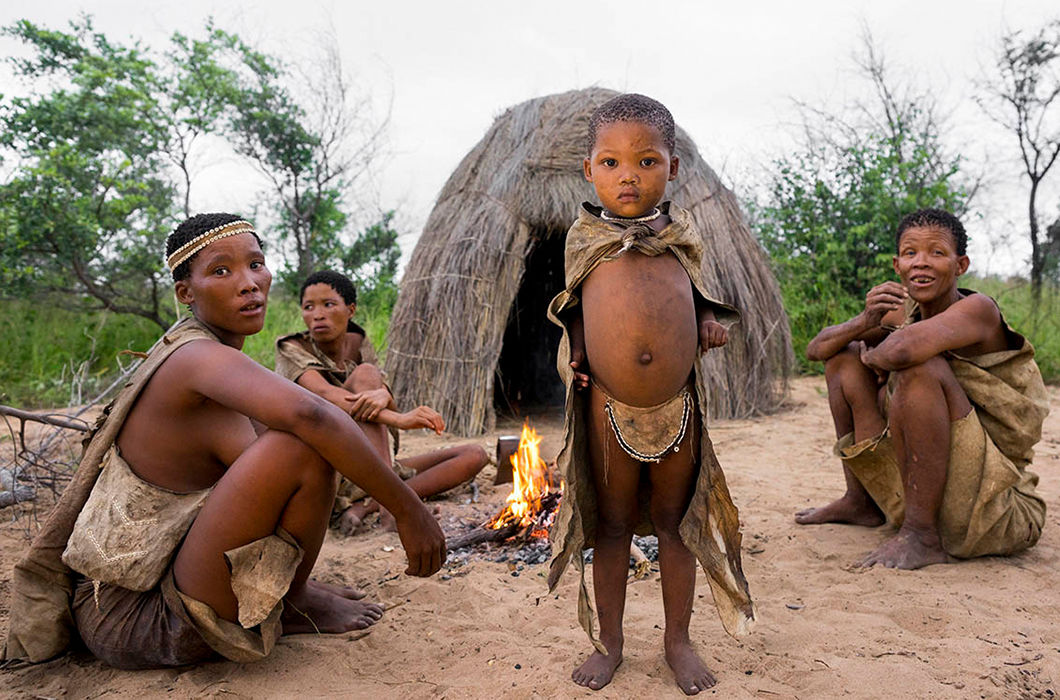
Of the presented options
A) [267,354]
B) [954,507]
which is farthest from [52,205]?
[954,507]

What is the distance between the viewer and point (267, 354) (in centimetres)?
811

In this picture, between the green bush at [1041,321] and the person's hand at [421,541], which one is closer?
the person's hand at [421,541]

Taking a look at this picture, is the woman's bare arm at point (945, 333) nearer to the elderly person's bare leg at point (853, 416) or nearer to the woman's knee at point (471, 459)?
the elderly person's bare leg at point (853, 416)

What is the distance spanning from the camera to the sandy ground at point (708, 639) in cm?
197

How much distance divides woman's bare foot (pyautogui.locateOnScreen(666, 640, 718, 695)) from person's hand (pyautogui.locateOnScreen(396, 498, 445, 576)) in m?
0.70

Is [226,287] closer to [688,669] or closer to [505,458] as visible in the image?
[688,669]

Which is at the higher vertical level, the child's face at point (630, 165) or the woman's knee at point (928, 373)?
the child's face at point (630, 165)

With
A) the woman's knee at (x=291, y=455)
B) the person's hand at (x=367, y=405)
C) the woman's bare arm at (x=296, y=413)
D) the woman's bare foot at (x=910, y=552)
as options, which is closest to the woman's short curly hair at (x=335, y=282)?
the person's hand at (x=367, y=405)

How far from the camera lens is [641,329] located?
1.87m

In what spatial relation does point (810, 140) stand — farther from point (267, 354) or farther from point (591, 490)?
point (591, 490)

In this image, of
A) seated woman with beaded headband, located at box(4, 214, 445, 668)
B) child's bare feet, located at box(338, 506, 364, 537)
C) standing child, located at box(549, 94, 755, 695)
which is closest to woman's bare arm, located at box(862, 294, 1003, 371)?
standing child, located at box(549, 94, 755, 695)

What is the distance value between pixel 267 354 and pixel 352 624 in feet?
20.5

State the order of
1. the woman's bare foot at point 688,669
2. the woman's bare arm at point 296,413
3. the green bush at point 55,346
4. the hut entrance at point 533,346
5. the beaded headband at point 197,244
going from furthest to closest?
the hut entrance at point 533,346 < the green bush at point 55,346 < the beaded headband at point 197,244 < the woman's bare foot at point 688,669 < the woman's bare arm at point 296,413

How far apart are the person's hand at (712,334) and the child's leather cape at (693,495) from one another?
7cm
